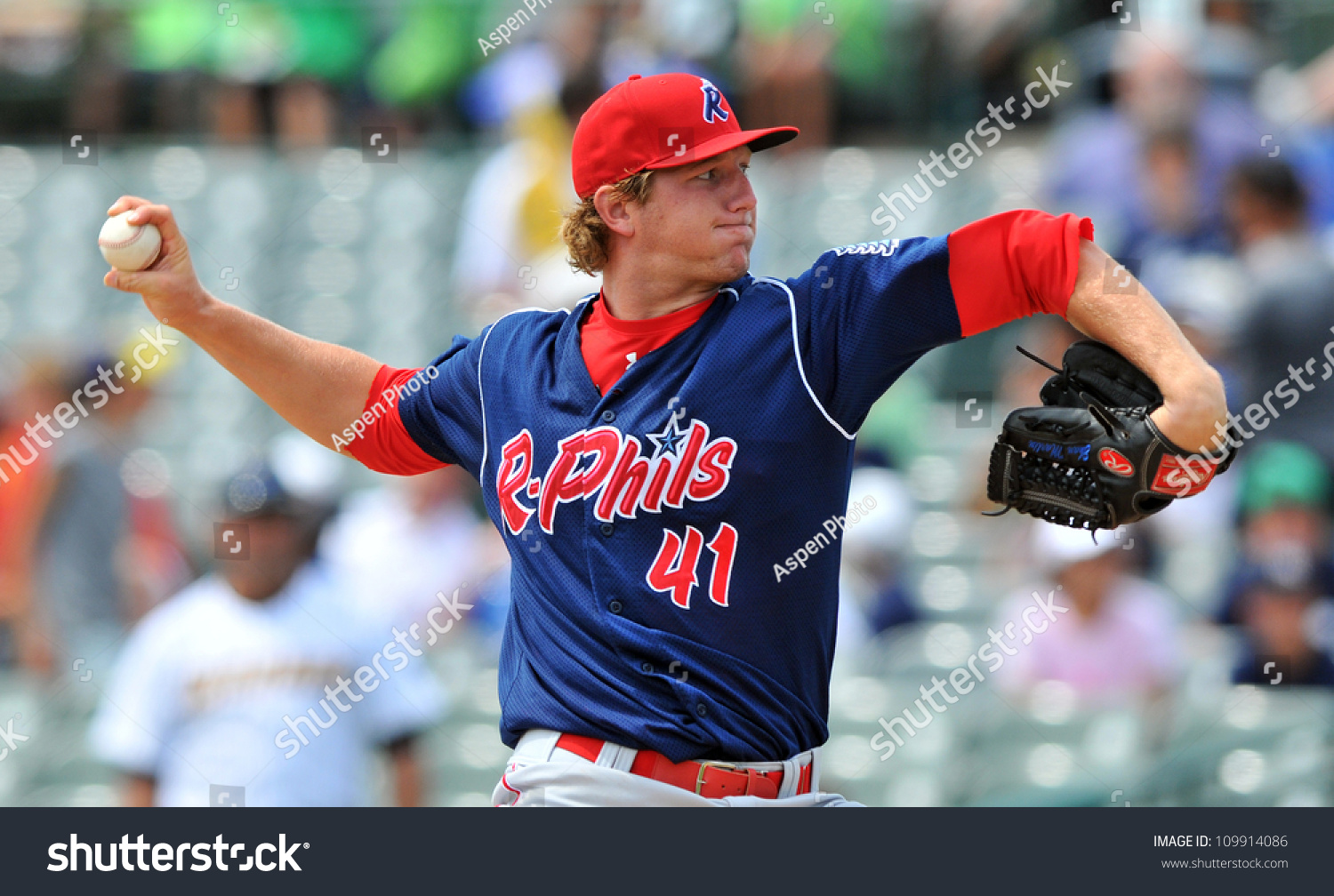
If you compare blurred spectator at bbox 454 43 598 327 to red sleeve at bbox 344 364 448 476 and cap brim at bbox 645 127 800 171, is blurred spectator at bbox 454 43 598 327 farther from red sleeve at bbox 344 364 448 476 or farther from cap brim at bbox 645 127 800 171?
cap brim at bbox 645 127 800 171

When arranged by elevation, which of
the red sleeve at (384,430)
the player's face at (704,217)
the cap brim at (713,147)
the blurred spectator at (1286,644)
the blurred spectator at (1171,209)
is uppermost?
the blurred spectator at (1171,209)

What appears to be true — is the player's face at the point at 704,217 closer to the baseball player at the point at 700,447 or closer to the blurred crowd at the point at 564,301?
the baseball player at the point at 700,447

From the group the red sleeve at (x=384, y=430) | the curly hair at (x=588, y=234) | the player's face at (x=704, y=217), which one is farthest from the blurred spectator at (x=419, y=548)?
the player's face at (x=704, y=217)

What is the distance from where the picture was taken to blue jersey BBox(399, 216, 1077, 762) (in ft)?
8.29

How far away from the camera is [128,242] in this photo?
280cm

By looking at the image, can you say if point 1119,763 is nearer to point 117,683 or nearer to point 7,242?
point 117,683

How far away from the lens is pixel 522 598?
276cm

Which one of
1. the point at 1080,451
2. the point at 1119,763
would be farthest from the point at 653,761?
the point at 1119,763

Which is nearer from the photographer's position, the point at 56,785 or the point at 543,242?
the point at 56,785

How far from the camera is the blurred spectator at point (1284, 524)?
4992 mm

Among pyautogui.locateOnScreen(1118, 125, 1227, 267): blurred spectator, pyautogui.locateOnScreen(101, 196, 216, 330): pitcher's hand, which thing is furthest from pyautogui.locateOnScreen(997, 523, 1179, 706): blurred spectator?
pyautogui.locateOnScreen(101, 196, 216, 330): pitcher's hand

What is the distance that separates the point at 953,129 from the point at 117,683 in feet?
14.9

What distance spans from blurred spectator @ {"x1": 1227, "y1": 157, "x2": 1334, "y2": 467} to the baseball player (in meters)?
3.00

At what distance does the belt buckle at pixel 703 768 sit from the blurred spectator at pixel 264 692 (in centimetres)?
215
